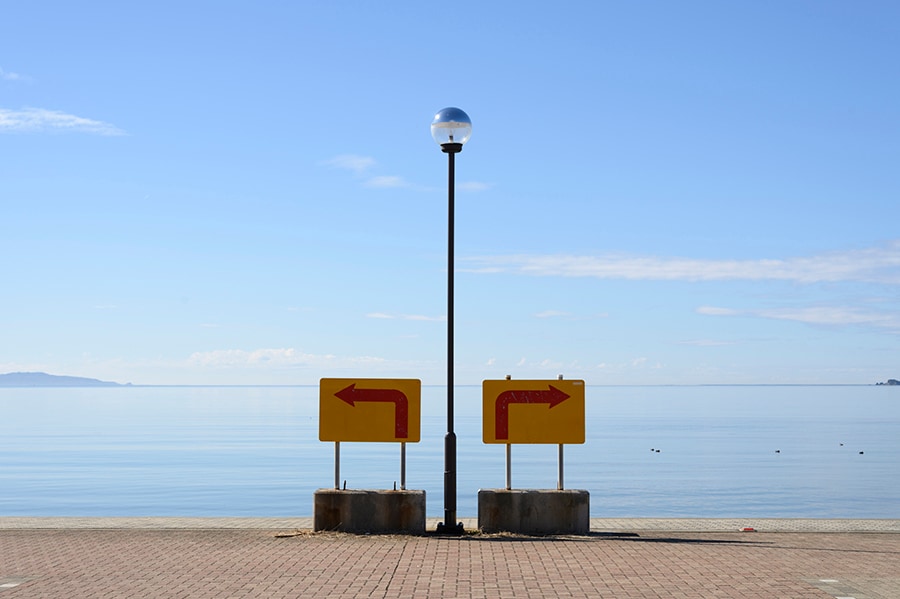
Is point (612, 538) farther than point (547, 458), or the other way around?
point (547, 458)

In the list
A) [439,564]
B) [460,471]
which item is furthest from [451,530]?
[460,471]

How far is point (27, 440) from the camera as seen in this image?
2261 inches

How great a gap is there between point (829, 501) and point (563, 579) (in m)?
21.5

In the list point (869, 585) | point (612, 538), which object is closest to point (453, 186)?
point (612, 538)

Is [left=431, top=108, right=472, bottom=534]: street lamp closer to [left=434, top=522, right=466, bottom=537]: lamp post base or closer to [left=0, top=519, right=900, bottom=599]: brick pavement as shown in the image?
[left=434, top=522, right=466, bottom=537]: lamp post base

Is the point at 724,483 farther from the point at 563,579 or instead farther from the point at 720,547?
the point at 563,579

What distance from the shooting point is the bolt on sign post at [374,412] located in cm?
1367

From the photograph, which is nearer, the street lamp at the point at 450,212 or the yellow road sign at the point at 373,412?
the street lamp at the point at 450,212

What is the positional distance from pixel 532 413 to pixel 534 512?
1201 millimetres

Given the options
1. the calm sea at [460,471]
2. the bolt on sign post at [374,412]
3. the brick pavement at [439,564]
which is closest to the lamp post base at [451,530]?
the brick pavement at [439,564]

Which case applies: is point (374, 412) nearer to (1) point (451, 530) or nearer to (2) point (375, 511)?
(2) point (375, 511)

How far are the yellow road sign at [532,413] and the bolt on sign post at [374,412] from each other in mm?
919

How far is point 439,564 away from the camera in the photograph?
1098cm

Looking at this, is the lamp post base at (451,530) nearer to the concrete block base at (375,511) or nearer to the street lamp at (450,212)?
the street lamp at (450,212)
